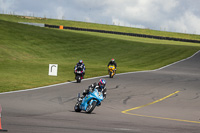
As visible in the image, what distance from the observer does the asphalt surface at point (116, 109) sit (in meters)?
10.8

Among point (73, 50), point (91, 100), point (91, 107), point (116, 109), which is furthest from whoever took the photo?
point (73, 50)

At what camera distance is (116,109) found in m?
16.4

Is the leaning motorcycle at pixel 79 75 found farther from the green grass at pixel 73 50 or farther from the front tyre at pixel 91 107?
the green grass at pixel 73 50

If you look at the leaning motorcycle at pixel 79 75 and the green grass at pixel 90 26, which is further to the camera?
the green grass at pixel 90 26

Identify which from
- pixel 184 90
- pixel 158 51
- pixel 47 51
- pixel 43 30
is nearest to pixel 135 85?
pixel 184 90

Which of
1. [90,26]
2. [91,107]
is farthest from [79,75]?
[90,26]

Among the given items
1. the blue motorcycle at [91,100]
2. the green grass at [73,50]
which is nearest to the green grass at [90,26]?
the green grass at [73,50]

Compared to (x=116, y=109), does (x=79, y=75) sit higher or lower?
higher

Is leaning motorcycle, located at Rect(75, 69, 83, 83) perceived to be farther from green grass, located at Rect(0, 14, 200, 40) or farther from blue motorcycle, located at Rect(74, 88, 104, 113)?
green grass, located at Rect(0, 14, 200, 40)

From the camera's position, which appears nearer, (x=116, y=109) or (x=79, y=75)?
(x=116, y=109)

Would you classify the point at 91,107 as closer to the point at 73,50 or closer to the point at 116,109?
the point at 116,109

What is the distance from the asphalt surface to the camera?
35.4ft

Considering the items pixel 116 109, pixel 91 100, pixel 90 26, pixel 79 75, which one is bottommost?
pixel 116 109

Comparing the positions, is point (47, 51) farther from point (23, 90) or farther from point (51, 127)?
point (51, 127)
